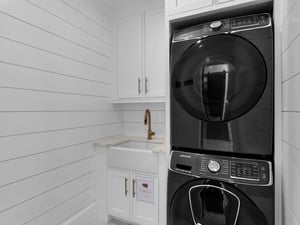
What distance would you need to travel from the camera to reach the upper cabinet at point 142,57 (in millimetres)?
2107

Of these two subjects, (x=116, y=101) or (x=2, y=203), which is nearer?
(x=2, y=203)

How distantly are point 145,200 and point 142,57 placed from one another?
1.64m

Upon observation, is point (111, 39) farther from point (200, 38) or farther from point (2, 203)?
point (2, 203)

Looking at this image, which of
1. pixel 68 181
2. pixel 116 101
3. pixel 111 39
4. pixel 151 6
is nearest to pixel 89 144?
pixel 68 181

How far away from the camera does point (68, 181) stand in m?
1.72

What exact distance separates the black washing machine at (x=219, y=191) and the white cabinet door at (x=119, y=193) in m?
0.81

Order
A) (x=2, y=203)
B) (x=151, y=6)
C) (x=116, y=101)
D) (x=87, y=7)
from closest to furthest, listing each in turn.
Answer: (x=2, y=203) → (x=87, y=7) → (x=151, y=6) → (x=116, y=101)

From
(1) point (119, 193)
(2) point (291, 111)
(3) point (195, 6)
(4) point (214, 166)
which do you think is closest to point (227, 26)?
(3) point (195, 6)

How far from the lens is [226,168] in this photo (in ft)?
3.44

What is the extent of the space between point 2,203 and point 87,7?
197cm

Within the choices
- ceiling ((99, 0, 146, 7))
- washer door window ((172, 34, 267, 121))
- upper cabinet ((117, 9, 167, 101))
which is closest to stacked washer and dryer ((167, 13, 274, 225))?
washer door window ((172, 34, 267, 121))

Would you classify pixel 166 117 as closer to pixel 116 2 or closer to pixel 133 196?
pixel 133 196

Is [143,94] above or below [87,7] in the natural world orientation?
below

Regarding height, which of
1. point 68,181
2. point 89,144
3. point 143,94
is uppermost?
point 143,94
